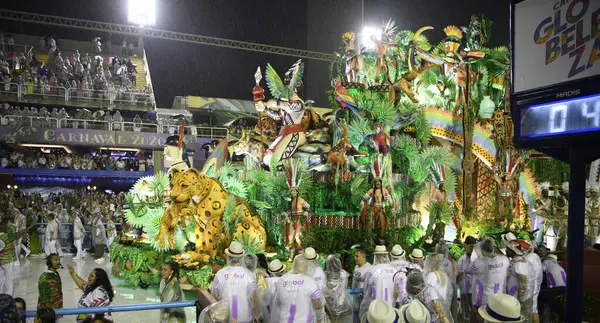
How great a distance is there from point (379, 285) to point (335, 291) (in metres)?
0.48

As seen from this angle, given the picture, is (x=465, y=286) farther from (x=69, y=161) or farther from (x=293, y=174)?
(x=69, y=161)

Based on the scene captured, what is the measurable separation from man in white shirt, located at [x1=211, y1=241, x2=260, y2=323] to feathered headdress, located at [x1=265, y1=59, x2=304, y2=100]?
281 inches

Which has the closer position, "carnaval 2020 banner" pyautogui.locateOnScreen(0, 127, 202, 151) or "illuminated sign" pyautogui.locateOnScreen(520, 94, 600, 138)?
"illuminated sign" pyautogui.locateOnScreen(520, 94, 600, 138)

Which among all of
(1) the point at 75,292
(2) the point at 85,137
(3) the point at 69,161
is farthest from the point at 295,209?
(3) the point at 69,161

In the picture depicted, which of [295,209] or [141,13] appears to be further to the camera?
[141,13]

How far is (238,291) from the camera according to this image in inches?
219

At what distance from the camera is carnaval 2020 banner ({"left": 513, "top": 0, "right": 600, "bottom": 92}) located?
3.67 meters

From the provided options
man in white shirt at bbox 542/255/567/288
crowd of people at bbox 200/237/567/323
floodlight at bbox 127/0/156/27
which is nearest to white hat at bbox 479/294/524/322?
crowd of people at bbox 200/237/567/323

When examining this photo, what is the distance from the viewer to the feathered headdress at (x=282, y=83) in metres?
12.3

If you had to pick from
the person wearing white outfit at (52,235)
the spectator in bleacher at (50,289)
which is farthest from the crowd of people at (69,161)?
the spectator in bleacher at (50,289)

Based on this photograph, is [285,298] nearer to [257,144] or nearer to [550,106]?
[550,106]

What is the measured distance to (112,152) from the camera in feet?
88.3

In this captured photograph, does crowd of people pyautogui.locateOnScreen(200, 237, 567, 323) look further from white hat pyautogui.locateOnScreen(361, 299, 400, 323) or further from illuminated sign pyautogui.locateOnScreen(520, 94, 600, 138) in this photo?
illuminated sign pyautogui.locateOnScreen(520, 94, 600, 138)

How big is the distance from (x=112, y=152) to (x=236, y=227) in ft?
59.7
